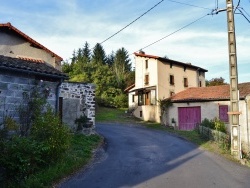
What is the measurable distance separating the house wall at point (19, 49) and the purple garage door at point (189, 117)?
44.6ft

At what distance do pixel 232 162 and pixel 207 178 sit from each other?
137 inches

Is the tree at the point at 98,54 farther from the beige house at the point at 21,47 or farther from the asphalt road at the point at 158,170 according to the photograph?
the asphalt road at the point at 158,170

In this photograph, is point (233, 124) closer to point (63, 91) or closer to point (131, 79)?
point (63, 91)

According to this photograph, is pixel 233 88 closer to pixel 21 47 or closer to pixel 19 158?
pixel 19 158

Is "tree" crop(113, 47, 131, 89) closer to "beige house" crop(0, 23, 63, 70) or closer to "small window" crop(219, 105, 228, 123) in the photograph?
"small window" crop(219, 105, 228, 123)

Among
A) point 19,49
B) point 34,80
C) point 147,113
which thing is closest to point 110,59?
point 147,113

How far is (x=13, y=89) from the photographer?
11.2m

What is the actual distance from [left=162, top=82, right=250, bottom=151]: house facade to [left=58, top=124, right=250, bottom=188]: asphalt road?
12055mm

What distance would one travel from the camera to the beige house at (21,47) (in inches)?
835

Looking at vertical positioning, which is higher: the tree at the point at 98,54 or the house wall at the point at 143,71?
the tree at the point at 98,54

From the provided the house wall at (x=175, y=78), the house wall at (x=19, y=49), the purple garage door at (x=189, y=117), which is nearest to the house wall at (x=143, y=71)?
the house wall at (x=175, y=78)

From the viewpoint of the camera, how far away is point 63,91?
1708 centimetres

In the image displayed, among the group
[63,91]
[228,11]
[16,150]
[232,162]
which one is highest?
[228,11]

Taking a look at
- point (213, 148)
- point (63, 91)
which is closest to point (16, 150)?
point (63, 91)
